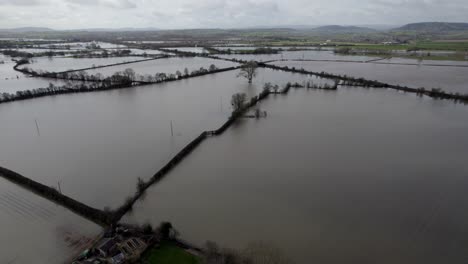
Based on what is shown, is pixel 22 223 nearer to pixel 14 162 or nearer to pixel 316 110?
pixel 14 162

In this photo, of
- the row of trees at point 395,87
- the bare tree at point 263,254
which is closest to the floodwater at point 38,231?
the bare tree at point 263,254

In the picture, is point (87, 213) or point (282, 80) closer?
point (87, 213)

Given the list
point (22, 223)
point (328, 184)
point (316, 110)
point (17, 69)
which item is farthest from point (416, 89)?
point (17, 69)

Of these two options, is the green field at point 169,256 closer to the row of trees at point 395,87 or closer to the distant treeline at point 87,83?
the distant treeline at point 87,83

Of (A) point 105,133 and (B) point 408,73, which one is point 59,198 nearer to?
(A) point 105,133

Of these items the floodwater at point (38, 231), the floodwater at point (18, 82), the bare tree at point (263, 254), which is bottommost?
the floodwater at point (38, 231)

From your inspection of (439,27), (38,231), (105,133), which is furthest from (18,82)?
(439,27)

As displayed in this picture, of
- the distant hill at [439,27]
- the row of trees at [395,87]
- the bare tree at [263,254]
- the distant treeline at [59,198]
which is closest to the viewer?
the bare tree at [263,254]

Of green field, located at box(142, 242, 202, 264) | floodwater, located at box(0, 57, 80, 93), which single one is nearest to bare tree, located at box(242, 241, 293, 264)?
green field, located at box(142, 242, 202, 264)
